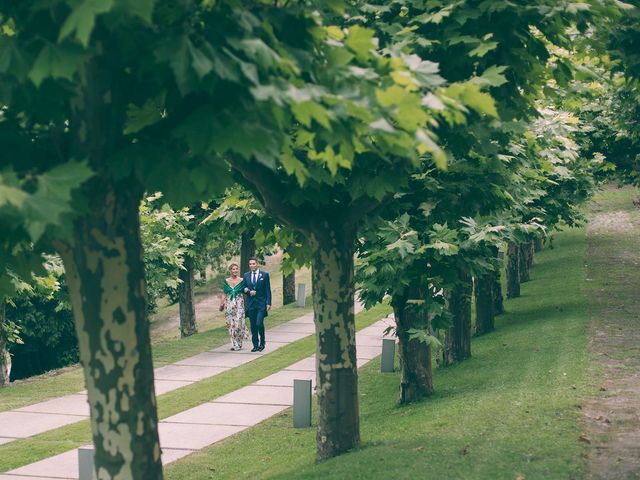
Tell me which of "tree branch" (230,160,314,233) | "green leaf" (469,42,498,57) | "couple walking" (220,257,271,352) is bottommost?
"couple walking" (220,257,271,352)

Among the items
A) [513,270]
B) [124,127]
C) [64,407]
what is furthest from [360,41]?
[513,270]

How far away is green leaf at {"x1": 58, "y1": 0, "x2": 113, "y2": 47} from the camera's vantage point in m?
4.98

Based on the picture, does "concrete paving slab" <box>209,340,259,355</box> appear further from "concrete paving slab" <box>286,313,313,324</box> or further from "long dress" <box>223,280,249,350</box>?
"concrete paving slab" <box>286,313,313,324</box>

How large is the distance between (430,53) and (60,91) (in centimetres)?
475

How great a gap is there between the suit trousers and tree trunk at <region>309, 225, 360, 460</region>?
35.6 feet

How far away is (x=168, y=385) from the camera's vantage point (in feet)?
66.0

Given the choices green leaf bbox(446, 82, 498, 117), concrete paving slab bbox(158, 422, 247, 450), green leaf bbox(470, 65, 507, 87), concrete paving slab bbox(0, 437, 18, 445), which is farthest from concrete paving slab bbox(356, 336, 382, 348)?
green leaf bbox(446, 82, 498, 117)

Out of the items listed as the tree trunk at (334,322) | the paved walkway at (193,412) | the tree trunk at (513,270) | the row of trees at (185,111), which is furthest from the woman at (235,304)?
the row of trees at (185,111)

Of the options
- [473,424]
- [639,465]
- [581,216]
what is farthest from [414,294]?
[581,216]

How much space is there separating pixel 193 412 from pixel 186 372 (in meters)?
4.63

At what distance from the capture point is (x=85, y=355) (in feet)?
23.9

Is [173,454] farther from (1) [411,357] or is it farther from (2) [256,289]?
A: (2) [256,289]

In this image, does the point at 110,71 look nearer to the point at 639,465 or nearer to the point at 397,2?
the point at 397,2

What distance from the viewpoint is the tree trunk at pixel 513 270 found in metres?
30.0
